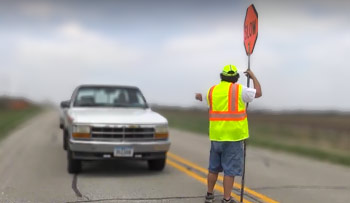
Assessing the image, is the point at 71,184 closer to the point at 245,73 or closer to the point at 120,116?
the point at 120,116

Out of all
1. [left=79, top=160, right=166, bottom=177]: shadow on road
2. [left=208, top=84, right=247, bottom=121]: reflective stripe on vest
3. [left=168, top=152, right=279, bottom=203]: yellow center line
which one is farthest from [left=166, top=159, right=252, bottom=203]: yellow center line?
[left=208, top=84, right=247, bottom=121]: reflective stripe on vest

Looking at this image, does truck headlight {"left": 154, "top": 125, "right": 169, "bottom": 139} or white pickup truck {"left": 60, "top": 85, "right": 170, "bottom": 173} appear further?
truck headlight {"left": 154, "top": 125, "right": 169, "bottom": 139}

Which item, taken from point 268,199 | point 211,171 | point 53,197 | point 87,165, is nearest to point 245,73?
point 211,171

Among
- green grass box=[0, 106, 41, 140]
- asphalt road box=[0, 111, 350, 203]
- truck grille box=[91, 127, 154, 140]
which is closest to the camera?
asphalt road box=[0, 111, 350, 203]

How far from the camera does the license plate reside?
7.98 metres

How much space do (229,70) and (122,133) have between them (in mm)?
3049

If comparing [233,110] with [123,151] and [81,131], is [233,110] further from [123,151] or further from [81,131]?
[81,131]

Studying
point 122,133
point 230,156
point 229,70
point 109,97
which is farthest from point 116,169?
point 229,70

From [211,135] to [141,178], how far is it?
2.75 meters

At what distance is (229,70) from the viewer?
18.6ft

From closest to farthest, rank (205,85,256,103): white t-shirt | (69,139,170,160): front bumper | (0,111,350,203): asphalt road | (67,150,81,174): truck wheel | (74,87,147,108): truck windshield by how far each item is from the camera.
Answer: (205,85,256,103): white t-shirt → (0,111,350,203): asphalt road → (69,139,170,160): front bumper → (67,150,81,174): truck wheel → (74,87,147,108): truck windshield

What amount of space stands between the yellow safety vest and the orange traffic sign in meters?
1.05

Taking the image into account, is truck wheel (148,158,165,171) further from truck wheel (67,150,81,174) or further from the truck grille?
truck wheel (67,150,81,174)

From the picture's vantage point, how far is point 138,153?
320 inches
